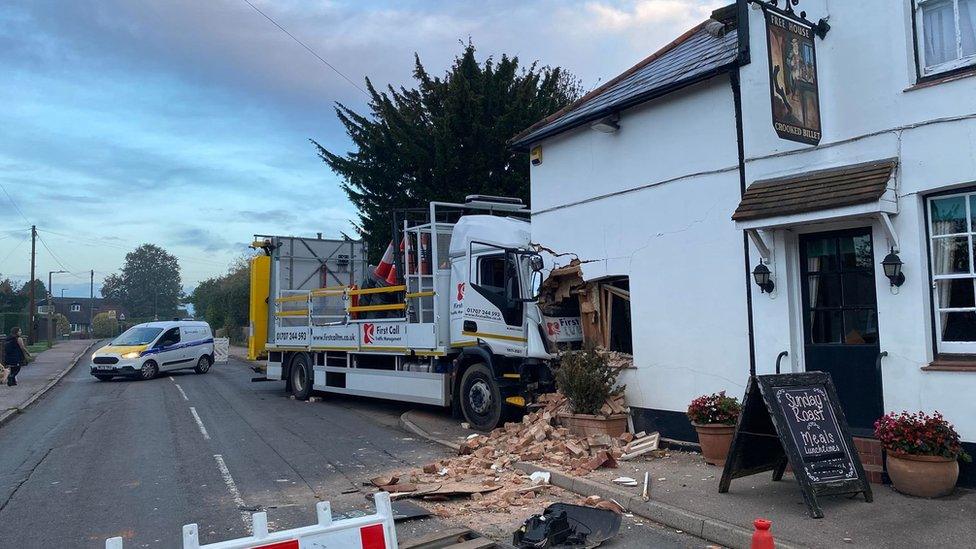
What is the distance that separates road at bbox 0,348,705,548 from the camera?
20.8ft

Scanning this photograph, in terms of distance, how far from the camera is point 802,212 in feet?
24.4

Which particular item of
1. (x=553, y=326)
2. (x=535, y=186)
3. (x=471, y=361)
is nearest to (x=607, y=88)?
(x=535, y=186)

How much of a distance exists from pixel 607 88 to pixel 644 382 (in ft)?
17.3

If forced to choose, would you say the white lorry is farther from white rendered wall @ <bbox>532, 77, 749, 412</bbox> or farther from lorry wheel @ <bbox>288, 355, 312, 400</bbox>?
white rendered wall @ <bbox>532, 77, 749, 412</bbox>

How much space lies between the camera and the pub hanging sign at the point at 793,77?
738cm

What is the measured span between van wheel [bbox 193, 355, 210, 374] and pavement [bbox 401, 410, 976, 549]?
20421 mm

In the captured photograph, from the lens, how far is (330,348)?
15094mm

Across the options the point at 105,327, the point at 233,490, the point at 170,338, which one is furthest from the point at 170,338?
the point at 105,327

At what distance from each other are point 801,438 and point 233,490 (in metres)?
5.75

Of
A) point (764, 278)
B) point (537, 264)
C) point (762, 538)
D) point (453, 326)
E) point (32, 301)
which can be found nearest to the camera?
point (762, 538)

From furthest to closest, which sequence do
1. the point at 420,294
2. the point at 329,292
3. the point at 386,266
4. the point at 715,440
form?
the point at 329,292
the point at 386,266
the point at 420,294
the point at 715,440

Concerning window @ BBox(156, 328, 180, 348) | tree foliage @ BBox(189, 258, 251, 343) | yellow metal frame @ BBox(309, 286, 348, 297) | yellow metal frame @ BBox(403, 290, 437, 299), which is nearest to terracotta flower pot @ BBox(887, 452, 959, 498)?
yellow metal frame @ BBox(403, 290, 437, 299)

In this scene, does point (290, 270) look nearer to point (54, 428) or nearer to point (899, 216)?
point (54, 428)

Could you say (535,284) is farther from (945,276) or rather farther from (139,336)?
(139,336)
